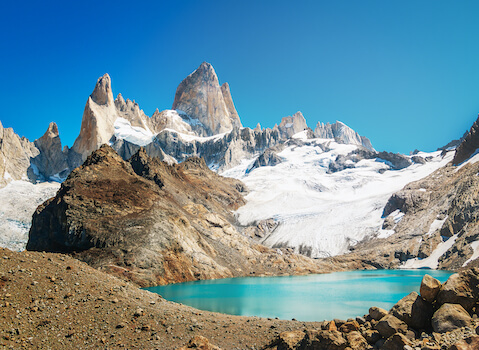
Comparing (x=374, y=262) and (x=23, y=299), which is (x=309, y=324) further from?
(x=374, y=262)

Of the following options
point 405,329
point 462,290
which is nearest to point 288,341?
point 405,329

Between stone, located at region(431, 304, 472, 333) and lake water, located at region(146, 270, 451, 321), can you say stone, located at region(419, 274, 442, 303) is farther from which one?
lake water, located at region(146, 270, 451, 321)

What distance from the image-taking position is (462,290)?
36.6ft

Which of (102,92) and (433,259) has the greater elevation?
(102,92)

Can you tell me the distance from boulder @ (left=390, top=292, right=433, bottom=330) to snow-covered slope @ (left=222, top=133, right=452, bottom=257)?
295 feet

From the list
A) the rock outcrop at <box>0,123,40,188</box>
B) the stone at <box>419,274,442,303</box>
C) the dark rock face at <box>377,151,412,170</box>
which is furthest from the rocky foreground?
the dark rock face at <box>377,151,412,170</box>

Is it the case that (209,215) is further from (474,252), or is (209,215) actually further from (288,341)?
(288,341)

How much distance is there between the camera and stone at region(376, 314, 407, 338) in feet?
36.5

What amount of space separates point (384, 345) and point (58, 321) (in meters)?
12.3

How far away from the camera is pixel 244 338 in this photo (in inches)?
613

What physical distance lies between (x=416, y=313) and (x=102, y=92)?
205342 mm

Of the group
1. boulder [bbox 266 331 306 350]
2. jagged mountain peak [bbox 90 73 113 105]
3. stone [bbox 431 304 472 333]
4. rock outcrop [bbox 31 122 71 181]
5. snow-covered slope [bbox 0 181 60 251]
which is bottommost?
boulder [bbox 266 331 306 350]

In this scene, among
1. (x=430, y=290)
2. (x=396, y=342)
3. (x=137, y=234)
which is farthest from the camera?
(x=137, y=234)

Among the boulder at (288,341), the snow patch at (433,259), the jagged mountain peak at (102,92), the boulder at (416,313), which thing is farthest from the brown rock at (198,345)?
the jagged mountain peak at (102,92)
